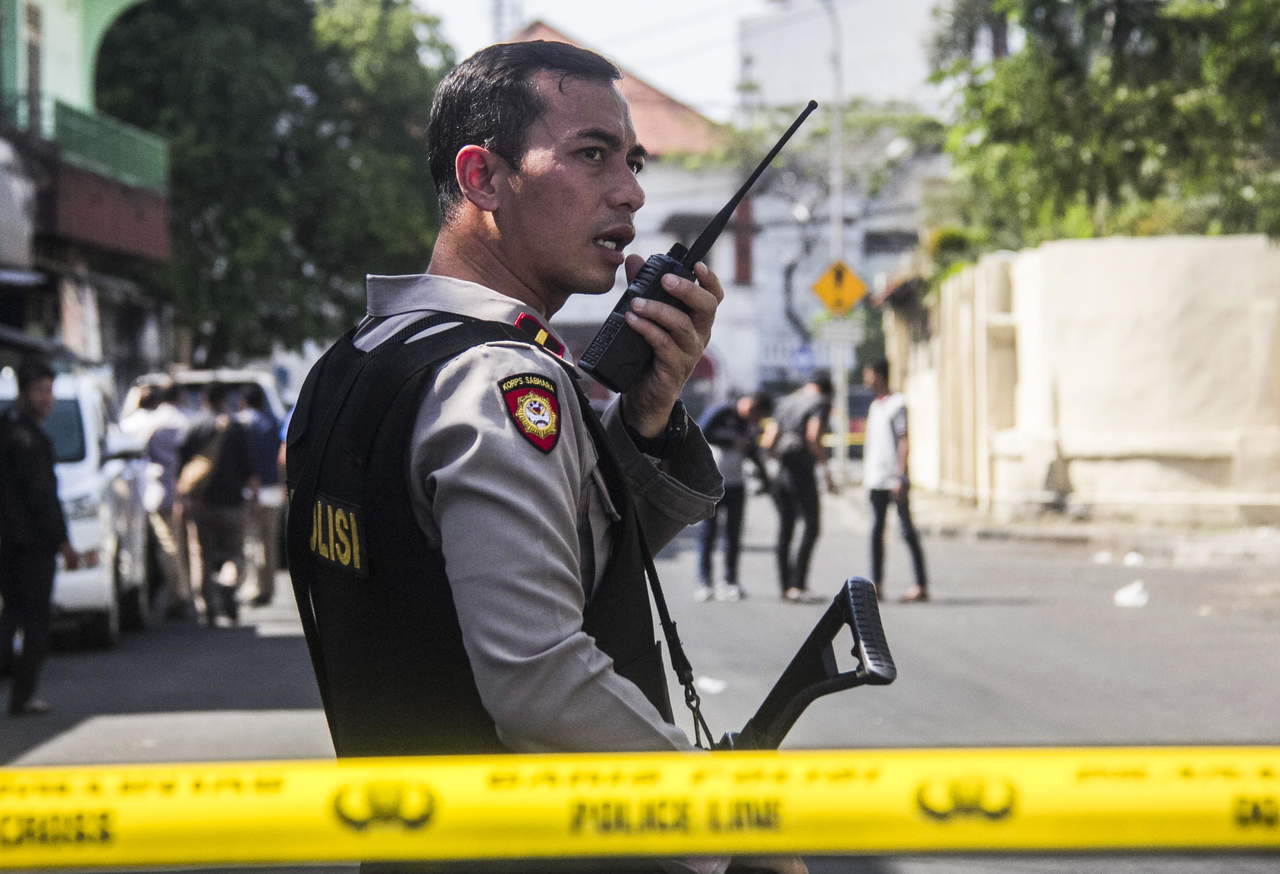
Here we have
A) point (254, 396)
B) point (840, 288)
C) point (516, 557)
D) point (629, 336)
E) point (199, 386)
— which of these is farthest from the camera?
point (840, 288)

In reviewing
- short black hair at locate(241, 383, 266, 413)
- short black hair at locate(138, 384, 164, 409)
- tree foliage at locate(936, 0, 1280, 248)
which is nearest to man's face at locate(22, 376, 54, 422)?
short black hair at locate(241, 383, 266, 413)

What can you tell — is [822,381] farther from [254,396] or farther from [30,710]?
[30,710]

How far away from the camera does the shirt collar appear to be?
2254 millimetres

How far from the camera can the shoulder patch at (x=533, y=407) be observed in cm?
204

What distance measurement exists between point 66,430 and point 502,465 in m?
12.1

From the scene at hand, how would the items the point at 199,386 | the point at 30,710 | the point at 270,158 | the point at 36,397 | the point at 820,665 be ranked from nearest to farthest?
the point at 820,665
the point at 30,710
the point at 36,397
the point at 199,386
the point at 270,158

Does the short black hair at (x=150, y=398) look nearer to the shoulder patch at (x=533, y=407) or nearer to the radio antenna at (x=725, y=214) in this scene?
the radio antenna at (x=725, y=214)

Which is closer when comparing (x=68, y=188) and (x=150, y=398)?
(x=150, y=398)

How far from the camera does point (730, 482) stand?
15.2m

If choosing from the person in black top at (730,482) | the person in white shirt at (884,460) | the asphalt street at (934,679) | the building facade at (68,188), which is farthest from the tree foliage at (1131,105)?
the building facade at (68,188)

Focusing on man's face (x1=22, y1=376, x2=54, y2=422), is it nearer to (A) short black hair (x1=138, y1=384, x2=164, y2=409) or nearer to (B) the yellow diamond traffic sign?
(A) short black hair (x1=138, y1=384, x2=164, y2=409)

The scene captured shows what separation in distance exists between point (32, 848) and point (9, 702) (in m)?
8.82

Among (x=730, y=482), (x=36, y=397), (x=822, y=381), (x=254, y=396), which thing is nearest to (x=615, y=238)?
(x=36, y=397)

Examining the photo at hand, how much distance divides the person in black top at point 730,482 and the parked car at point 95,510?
4.12m
